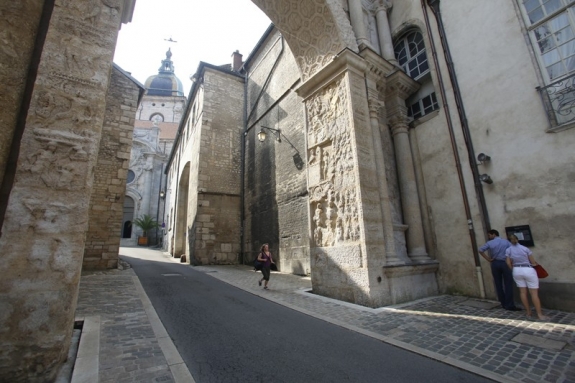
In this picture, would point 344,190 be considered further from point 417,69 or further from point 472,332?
point 417,69

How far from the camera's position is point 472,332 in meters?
3.43

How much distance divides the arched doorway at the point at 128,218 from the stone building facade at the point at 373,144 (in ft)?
96.2

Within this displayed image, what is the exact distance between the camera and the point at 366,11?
7746mm

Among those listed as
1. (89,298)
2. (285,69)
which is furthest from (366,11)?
(89,298)

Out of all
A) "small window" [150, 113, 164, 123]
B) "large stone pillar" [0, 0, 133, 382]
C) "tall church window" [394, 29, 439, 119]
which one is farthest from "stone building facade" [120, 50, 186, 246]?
"large stone pillar" [0, 0, 133, 382]

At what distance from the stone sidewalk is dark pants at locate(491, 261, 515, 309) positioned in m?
0.19

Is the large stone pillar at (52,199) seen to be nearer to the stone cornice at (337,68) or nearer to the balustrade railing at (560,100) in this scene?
the stone cornice at (337,68)

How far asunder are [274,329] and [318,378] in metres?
1.32

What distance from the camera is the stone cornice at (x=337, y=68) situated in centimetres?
579

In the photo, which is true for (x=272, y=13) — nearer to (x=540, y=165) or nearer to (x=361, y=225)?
(x=361, y=225)

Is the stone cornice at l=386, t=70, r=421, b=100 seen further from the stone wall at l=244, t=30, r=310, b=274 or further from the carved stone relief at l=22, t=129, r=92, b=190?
the carved stone relief at l=22, t=129, r=92, b=190

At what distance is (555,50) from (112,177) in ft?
41.9

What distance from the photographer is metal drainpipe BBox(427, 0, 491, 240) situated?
5371mm

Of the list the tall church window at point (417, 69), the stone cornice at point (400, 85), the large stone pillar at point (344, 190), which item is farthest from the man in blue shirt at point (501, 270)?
the stone cornice at point (400, 85)
